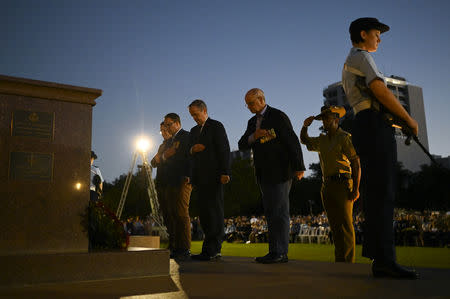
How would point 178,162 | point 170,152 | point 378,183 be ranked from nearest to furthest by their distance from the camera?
1. point 378,183
2. point 178,162
3. point 170,152

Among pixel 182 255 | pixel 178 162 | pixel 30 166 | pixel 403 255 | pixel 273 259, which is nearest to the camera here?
pixel 30 166

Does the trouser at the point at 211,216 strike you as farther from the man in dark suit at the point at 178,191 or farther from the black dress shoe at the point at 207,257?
the man in dark suit at the point at 178,191

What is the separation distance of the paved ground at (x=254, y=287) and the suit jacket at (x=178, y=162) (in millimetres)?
2602

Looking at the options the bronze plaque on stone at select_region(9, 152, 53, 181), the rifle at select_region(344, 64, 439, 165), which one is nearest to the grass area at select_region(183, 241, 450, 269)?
the rifle at select_region(344, 64, 439, 165)

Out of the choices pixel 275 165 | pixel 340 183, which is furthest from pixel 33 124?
pixel 340 183

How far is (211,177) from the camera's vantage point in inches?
200

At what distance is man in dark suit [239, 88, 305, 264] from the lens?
14.4 feet

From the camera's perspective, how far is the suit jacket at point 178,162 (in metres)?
5.82

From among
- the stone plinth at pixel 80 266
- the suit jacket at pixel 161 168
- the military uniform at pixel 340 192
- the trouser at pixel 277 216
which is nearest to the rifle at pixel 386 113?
the military uniform at pixel 340 192

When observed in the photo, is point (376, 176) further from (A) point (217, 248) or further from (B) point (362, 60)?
(A) point (217, 248)

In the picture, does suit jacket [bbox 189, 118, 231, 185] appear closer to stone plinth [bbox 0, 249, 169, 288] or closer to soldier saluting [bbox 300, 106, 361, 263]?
soldier saluting [bbox 300, 106, 361, 263]

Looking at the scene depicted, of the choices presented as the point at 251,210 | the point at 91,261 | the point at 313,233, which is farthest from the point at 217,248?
the point at 251,210

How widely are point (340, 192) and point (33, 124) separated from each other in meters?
3.29

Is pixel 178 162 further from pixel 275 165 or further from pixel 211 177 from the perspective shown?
pixel 275 165
